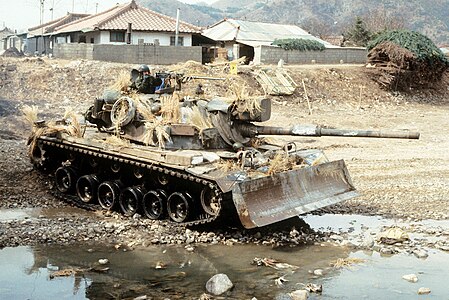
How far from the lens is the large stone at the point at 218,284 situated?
29.8ft

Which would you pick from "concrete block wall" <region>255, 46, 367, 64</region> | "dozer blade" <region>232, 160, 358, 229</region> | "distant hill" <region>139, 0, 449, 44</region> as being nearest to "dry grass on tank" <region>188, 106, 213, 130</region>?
"dozer blade" <region>232, 160, 358, 229</region>

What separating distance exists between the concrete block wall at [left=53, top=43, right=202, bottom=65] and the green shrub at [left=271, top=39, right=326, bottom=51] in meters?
6.03

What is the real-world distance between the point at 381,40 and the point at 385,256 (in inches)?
1045

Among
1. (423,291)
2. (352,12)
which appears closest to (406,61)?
(423,291)

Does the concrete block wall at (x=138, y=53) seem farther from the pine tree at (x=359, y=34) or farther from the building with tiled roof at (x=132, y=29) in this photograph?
the pine tree at (x=359, y=34)

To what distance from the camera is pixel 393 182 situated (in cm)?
1590

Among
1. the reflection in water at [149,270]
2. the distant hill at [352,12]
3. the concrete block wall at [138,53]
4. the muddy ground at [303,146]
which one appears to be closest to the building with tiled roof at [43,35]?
the concrete block wall at [138,53]

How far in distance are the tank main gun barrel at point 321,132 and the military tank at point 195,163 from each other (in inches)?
0.7

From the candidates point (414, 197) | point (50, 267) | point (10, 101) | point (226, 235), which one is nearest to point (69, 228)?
point (50, 267)

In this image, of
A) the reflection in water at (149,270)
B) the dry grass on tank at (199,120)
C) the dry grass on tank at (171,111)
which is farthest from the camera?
the dry grass on tank at (171,111)

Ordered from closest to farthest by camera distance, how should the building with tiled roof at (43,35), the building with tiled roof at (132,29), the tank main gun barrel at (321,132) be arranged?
the tank main gun barrel at (321,132) < the building with tiled roof at (132,29) < the building with tiled roof at (43,35)

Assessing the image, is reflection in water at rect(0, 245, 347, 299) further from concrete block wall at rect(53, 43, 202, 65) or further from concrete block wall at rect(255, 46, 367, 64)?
concrete block wall at rect(255, 46, 367, 64)

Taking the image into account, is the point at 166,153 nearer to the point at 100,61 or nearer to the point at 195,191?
the point at 195,191

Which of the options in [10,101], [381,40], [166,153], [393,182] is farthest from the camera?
[381,40]
